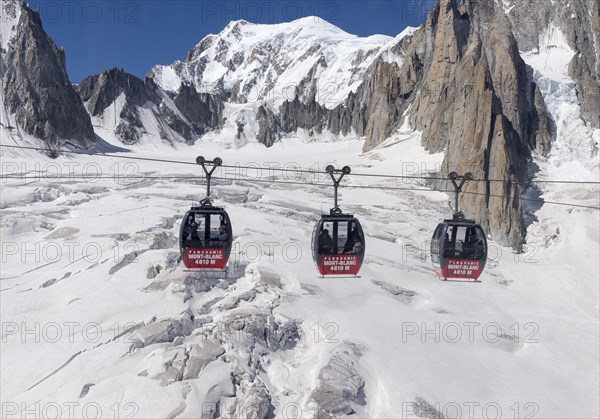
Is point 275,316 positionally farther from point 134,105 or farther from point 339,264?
point 134,105

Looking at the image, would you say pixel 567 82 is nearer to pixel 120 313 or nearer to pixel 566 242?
pixel 566 242

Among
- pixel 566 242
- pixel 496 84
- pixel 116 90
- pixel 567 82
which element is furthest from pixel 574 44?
pixel 116 90

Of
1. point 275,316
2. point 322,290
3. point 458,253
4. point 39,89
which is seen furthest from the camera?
point 39,89

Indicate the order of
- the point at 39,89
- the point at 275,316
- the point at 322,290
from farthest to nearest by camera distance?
1. the point at 39,89
2. the point at 322,290
3. the point at 275,316

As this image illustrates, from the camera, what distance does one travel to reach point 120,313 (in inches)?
1069

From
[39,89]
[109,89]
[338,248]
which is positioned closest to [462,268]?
[338,248]

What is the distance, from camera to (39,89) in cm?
8806

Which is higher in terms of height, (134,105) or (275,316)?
(134,105)

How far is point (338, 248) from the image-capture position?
1477cm

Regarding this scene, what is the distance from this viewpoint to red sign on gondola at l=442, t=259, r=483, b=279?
15438 millimetres

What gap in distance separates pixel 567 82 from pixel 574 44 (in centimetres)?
1048

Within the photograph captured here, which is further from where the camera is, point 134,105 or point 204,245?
point 134,105

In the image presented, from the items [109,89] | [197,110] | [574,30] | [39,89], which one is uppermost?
[574,30]

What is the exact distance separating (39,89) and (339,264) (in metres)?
87.6
